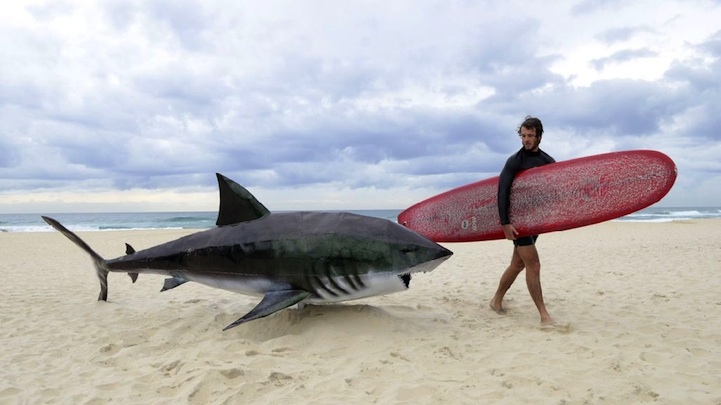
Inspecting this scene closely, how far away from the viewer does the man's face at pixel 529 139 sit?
4824mm

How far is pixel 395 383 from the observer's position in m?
3.33

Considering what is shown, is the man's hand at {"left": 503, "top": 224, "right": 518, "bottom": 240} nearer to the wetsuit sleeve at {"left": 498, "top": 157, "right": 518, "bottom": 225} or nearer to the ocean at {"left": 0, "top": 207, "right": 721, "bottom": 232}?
the wetsuit sleeve at {"left": 498, "top": 157, "right": 518, "bottom": 225}

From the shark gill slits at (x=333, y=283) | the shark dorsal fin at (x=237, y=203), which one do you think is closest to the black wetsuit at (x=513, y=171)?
the shark gill slits at (x=333, y=283)

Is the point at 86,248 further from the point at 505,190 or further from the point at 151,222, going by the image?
the point at 151,222

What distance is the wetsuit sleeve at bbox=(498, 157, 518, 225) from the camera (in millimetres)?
4785

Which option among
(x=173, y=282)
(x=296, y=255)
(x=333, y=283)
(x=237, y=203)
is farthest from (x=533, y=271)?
(x=173, y=282)

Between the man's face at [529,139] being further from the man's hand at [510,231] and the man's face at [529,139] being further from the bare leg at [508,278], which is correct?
the bare leg at [508,278]

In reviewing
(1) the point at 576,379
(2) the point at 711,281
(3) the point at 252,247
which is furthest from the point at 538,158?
(2) the point at 711,281

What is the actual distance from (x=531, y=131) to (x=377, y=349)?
2.68m

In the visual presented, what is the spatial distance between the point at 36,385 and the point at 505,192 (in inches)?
172

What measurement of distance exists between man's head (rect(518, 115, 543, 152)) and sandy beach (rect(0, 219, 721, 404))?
6.17 ft

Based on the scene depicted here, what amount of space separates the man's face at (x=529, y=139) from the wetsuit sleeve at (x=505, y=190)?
233mm

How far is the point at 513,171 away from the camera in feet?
16.1

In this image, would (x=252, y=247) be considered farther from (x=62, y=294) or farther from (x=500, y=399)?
(x=62, y=294)
